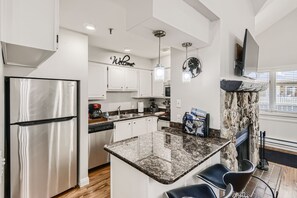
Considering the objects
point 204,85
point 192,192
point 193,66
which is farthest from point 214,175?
point 193,66

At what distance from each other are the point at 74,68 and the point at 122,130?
1605 millimetres

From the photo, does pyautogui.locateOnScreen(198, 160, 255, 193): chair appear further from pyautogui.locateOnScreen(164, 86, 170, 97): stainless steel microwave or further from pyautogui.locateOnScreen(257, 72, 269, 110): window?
pyautogui.locateOnScreen(257, 72, 269, 110): window

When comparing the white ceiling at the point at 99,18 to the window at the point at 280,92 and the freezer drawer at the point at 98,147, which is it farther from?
the window at the point at 280,92

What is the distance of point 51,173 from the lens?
2162mm

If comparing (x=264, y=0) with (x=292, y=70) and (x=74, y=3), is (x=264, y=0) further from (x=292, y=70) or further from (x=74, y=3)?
(x=74, y=3)

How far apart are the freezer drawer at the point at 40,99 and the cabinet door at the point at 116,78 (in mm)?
1282

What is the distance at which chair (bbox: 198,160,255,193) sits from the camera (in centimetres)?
133

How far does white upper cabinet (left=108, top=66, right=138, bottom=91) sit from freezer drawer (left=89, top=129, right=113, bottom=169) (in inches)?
42.7

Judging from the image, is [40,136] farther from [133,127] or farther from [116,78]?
[116,78]

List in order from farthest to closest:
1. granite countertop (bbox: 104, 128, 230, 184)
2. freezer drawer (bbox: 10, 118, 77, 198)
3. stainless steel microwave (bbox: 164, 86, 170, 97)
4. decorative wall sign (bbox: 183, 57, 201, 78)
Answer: stainless steel microwave (bbox: 164, 86, 170, 97) → decorative wall sign (bbox: 183, 57, 201, 78) → freezer drawer (bbox: 10, 118, 77, 198) → granite countertop (bbox: 104, 128, 230, 184)

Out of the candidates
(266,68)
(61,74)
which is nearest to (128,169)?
(61,74)

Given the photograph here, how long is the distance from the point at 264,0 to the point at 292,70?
223 centimetres

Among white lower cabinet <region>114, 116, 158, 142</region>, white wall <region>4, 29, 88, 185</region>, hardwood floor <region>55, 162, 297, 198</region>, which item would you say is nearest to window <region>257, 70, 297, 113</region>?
hardwood floor <region>55, 162, 297, 198</region>

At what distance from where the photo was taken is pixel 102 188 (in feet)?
8.16
